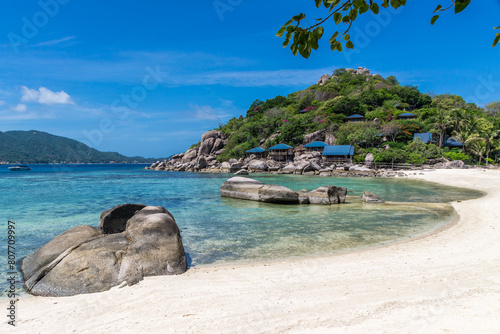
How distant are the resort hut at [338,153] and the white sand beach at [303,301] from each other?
47.7m

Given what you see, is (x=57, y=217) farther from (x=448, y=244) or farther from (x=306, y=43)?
(x=448, y=244)

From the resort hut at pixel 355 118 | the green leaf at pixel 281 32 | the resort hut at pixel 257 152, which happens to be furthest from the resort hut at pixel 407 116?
the green leaf at pixel 281 32

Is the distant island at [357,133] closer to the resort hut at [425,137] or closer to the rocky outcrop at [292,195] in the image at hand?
the resort hut at [425,137]

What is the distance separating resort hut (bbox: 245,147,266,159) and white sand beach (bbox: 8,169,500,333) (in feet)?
186

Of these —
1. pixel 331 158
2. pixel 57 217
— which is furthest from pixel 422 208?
pixel 331 158

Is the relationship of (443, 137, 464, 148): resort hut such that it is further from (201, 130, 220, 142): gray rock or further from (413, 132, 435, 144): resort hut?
(201, 130, 220, 142): gray rock

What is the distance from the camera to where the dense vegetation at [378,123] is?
1889 inches

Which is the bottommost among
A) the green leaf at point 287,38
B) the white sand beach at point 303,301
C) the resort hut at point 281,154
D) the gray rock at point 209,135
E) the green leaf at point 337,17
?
the white sand beach at point 303,301

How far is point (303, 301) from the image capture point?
169 inches

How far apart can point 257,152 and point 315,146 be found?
1415 centimetres

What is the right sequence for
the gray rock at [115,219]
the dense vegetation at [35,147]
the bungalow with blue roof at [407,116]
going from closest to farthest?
the gray rock at [115,219] < the bungalow with blue roof at [407,116] < the dense vegetation at [35,147]

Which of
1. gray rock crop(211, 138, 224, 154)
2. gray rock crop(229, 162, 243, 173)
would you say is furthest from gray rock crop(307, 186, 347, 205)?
gray rock crop(211, 138, 224, 154)

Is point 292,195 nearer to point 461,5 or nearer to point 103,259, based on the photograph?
point 103,259

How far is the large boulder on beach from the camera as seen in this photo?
16.2 ft
